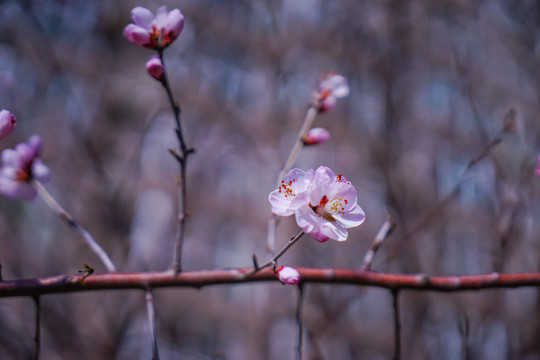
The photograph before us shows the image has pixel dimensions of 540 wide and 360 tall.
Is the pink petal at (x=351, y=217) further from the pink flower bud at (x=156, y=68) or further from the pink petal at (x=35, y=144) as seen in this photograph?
the pink petal at (x=35, y=144)

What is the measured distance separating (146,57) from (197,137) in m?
1.06

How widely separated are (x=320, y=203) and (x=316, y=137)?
43 centimetres

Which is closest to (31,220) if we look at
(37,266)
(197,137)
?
(37,266)

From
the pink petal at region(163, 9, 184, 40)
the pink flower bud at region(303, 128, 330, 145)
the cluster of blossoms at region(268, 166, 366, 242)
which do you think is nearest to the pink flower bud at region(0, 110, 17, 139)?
the pink petal at region(163, 9, 184, 40)

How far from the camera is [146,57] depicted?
429 cm

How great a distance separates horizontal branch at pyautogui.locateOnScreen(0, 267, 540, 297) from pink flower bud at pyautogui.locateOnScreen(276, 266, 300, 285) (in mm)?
99

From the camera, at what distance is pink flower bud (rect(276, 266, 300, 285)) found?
3.18 ft

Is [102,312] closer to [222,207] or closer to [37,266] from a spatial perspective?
[37,266]


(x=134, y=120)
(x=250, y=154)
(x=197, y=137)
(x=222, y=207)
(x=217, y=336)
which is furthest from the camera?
(x=217, y=336)

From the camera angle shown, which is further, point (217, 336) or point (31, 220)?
point (217, 336)

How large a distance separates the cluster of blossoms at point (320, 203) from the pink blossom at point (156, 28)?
1.84 ft

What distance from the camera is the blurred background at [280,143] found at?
3104 mm

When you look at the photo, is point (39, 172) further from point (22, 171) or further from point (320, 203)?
point (320, 203)

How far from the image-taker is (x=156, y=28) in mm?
1242
